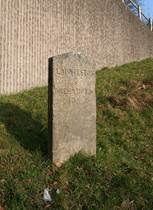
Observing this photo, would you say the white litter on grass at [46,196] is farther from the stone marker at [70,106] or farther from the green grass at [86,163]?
the stone marker at [70,106]

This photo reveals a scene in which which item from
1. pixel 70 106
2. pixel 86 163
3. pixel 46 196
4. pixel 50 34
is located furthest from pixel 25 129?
→ pixel 50 34

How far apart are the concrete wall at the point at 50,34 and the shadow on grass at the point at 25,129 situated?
2263mm

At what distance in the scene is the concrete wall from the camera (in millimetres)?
12156

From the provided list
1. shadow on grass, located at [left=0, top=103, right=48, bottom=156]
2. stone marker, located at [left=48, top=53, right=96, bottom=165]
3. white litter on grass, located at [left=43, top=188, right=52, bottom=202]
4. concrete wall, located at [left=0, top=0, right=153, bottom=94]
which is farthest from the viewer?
concrete wall, located at [left=0, top=0, right=153, bottom=94]

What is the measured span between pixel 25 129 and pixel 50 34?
5.84 m

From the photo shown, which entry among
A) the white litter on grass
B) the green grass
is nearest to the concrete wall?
the green grass

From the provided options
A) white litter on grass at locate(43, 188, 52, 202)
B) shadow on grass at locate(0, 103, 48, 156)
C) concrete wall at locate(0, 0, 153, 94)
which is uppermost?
concrete wall at locate(0, 0, 153, 94)

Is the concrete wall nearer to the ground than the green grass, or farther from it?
farther from it

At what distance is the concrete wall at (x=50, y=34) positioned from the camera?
1216cm

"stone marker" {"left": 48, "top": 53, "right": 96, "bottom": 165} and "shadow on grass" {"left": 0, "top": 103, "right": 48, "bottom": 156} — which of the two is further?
"shadow on grass" {"left": 0, "top": 103, "right": 48, "bottom": 156}

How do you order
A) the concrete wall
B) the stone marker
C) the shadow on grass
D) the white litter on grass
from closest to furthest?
the white litter on grass < the stone marker < the shadow on grass < the concrete wall

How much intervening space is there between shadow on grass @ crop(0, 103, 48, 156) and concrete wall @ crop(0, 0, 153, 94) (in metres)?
2.26

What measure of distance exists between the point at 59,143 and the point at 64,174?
0.64 metres

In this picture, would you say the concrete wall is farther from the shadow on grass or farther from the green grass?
the shadow on grass
